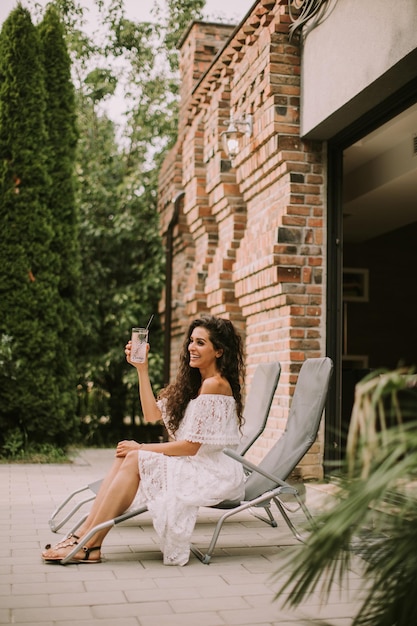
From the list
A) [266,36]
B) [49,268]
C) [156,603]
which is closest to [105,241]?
[49,268]

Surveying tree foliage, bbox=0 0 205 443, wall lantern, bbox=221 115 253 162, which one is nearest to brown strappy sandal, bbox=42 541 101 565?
wall lantern, bbox=221 115 253 162

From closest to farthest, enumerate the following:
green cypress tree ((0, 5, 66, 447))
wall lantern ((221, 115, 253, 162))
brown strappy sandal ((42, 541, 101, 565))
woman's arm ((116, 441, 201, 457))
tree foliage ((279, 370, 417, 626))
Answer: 1. tree foliage ((279, 370, 417, 626))
2. brown strappy sandal ((42, 541, 101, 565))
3. woman's arm ((116, 441, 201, 457))
4. wall lantern ((221, 115, 253, 162))
5. green cypress tree ((0, 5, 66, 447))

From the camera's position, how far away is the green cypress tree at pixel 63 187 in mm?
9250

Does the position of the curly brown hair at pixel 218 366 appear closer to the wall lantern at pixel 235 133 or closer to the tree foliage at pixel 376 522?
the tree foliage at pixel 376 522

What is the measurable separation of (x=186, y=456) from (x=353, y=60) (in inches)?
104

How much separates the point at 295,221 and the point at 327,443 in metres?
1.63

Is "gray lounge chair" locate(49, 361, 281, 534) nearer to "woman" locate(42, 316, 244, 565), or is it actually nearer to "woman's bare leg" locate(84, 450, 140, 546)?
"woman" locate(42, 316, 244, 565)

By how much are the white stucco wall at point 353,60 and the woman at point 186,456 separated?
67.7 inches

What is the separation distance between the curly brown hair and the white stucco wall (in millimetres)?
1694

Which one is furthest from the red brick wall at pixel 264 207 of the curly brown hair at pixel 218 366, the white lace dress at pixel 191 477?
the white lace dress at pixel 191 477

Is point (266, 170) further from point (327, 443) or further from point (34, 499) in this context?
point (34, 499)

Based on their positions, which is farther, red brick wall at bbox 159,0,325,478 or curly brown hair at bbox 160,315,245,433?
red brick wall at bbox 159,0,325,478

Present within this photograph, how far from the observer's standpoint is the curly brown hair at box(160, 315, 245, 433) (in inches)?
172

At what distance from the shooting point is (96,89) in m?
14.1
